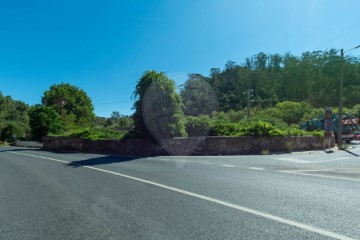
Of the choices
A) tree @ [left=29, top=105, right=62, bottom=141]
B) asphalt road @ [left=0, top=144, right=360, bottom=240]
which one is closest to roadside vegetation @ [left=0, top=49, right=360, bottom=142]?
tree @ [left=29, top=105, right=62, bottom=141]

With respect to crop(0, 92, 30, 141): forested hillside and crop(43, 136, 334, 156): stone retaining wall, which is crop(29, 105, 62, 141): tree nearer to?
crop(0, 92, 30, 141): forested hillside

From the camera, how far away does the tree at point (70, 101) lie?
6184 cm

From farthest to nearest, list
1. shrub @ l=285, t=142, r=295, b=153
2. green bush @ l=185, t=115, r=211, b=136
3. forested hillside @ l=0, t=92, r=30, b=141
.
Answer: forested hillside @ l=0, t=92, r=30, b=141 → green bush @ l=185, t=115, r=211, b=136 → shrub @ l=285, t=142, r=295, b=153

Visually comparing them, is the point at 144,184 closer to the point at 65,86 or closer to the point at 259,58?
the point at 65,86

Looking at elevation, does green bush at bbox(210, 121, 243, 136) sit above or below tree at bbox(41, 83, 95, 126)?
below

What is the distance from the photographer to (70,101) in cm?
6359

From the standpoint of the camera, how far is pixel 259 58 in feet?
347

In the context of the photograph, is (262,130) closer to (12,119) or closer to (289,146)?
(289,146)

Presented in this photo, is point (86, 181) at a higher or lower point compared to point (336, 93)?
lower

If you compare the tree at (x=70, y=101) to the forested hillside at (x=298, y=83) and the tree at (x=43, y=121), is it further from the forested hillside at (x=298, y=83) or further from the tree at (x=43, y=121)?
the forested hillside at (x=298, y=83)

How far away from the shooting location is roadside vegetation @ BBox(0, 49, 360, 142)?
60.2ft

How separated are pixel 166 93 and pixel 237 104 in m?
59.3

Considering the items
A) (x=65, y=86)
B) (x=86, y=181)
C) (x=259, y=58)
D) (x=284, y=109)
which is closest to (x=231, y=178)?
(x=86, y=181)

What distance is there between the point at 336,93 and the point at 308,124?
4651cm
